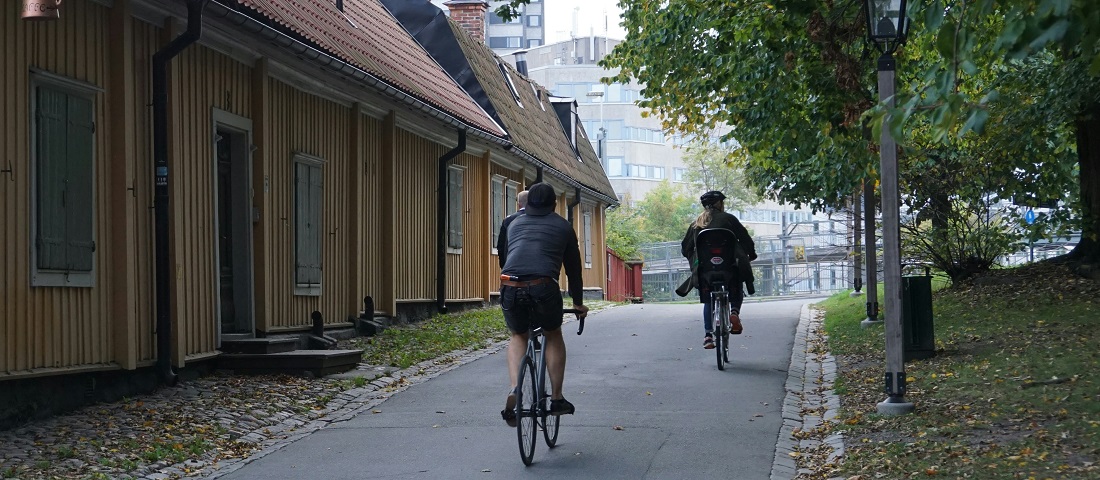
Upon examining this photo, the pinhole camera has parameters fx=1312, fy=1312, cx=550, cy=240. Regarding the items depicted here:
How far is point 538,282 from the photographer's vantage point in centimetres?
823

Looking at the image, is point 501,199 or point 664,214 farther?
point 664,214

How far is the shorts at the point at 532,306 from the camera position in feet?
26.9

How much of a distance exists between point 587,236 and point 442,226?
15.8 metres

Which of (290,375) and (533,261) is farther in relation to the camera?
(290,375)

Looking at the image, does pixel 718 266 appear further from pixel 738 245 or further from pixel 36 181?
pixel 36 181

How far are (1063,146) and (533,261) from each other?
12.3 metres

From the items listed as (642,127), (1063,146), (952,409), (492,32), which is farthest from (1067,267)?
(492,32)

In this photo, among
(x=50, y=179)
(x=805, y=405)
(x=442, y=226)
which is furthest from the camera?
(x=442, y=226)

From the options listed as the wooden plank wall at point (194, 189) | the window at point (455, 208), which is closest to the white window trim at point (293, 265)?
the wooden plank wall at point (194, 189)

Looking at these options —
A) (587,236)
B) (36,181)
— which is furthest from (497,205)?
(36,181)

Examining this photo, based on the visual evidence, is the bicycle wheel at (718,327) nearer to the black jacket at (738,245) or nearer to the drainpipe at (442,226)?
the black jacket at (738,245)

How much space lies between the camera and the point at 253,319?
45.9 ft

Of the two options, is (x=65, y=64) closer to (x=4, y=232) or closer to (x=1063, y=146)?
(x=4, y=232)

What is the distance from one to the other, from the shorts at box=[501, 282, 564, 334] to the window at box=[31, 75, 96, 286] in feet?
12.2
